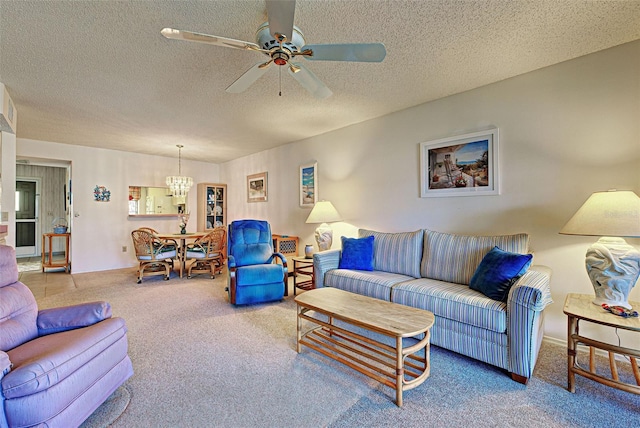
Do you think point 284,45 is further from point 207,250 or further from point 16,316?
point 207,250

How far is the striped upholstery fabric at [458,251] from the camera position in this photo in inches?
101

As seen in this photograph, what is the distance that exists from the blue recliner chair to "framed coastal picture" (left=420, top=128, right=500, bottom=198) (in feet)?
7.09

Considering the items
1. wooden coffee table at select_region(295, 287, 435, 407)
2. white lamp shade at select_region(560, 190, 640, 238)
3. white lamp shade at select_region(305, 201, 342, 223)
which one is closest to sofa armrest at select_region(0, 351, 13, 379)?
wooden coffee table at select_region(295, 287, 435, 407)

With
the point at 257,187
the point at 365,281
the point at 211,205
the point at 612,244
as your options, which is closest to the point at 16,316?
the point at 365,281

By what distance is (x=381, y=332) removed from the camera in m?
1.83

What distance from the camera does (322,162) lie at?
15.5 ft

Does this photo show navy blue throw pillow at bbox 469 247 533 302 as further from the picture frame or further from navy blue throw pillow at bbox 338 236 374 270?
the picture frame

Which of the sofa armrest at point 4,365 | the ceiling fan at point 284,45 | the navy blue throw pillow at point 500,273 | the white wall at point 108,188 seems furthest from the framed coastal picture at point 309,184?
the sofa armrest at point 4,365

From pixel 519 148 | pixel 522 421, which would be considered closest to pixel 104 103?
pixel 519 148

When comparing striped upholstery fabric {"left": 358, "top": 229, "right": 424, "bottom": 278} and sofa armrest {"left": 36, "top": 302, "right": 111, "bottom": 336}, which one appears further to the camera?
striped upholstery fabric {"left": 358, "top": 229, "right": 424, "bottom": 278}

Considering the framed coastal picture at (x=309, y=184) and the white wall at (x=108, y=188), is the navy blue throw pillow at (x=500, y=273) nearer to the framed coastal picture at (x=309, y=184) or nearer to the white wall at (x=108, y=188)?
the framed coastal picture at (x=309, y=184)

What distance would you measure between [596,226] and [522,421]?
4.43ft

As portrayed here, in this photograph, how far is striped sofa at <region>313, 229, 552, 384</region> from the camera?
196cm

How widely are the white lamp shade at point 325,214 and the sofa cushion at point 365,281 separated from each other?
0.97 m
